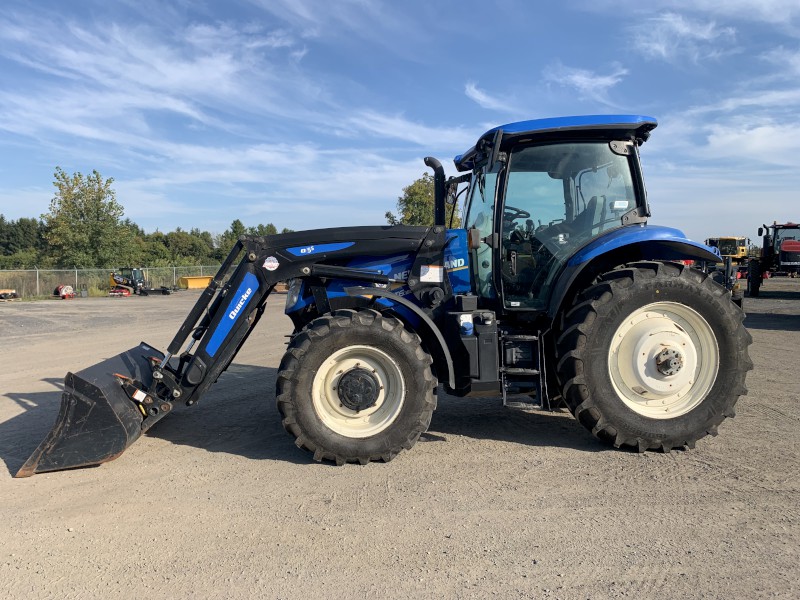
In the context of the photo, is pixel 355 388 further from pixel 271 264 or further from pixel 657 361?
pixel 657 361

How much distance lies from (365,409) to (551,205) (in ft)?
7.57

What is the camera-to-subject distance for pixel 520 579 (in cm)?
258

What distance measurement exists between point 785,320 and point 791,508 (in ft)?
40.3

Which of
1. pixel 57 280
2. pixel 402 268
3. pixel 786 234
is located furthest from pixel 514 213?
pixel 57 280

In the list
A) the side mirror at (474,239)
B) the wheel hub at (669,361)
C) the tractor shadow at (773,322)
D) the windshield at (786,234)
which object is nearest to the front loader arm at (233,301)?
the side mirror at (474,239)

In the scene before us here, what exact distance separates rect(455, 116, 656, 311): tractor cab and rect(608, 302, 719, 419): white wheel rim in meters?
0.73

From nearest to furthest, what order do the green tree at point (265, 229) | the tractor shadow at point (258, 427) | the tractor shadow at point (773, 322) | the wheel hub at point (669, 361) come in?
1. the wheel hub at point (669, 361)
2. the tractor shadow at point (258, 427)
3. the tractor shadow at point (773, 322)
4. the green tree at point (265, 229)

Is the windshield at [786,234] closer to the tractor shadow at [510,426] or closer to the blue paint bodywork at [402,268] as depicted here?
the tractor shadow at [510,426]

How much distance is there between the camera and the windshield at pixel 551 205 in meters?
4.53

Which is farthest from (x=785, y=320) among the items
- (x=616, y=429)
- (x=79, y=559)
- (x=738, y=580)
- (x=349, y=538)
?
(x=79, y=559)

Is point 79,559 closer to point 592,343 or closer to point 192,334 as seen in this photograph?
point 192,334

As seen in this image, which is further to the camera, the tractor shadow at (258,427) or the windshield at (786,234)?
the windshield at (786,234)

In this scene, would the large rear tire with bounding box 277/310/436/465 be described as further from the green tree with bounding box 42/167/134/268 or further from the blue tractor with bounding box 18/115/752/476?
the green tree with bounding box 42/167/134/268

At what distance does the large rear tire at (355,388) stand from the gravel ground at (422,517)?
0.20 meters
